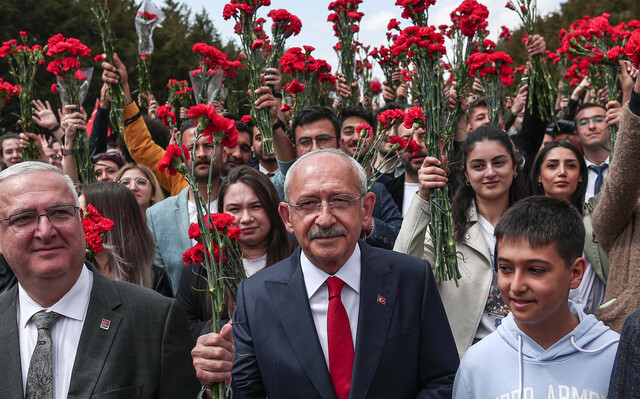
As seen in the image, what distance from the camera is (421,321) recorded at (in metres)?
2.64

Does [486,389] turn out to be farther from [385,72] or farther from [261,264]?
[385,72]

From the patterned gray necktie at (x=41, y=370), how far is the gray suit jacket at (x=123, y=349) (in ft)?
0.14

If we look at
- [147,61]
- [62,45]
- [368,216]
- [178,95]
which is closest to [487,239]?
[368,216]

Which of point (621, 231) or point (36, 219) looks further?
point (621, 231)

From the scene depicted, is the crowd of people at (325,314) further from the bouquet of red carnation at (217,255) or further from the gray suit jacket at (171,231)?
the gray suit jacket at (171,231)

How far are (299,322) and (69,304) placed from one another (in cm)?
88

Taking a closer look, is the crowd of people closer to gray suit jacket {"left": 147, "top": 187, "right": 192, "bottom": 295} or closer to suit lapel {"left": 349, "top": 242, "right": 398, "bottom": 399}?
suit lapel {"left": 349, "top": 242, "right": 398, "bottom": 399}

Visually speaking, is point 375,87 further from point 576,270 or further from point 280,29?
point 576,270

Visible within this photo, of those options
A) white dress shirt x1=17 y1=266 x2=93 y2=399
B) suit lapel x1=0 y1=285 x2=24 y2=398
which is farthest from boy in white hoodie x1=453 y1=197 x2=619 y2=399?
suit lapel x1=0 y1=285 x2=24 y2=398

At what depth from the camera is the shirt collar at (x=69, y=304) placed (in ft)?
8.05

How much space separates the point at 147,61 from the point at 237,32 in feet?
5.75

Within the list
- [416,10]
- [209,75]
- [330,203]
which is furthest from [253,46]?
[330,203]

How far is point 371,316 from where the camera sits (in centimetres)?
257

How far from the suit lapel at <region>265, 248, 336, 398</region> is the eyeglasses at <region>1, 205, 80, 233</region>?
0.84 meters
